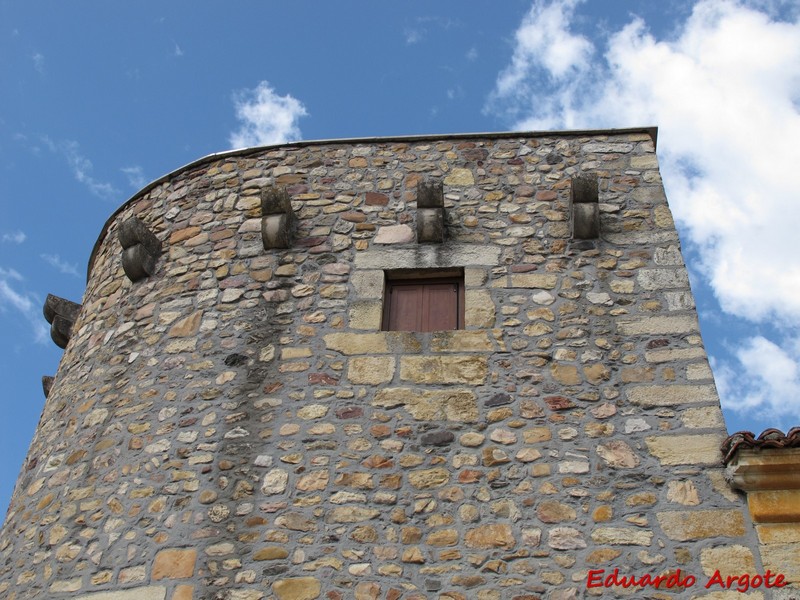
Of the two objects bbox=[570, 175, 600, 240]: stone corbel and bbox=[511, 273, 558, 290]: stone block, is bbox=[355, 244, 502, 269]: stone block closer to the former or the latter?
bbox=[511, 273, 558, 290]: stone block

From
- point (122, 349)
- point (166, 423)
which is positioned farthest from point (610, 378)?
point (122, 349)

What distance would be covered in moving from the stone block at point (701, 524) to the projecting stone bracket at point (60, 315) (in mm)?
4963

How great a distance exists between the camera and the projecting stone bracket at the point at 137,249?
6.18 meters

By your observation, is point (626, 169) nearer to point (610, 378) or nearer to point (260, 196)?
point (610, 378)

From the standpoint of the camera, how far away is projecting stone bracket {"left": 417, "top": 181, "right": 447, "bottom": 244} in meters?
5.78

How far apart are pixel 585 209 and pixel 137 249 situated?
3145 millimetres

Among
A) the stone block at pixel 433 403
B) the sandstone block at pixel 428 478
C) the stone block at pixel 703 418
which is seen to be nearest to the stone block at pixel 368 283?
the stone block at pixel 433 403

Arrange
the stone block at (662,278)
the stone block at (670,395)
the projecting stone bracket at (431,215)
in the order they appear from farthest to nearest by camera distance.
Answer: the projecting stone bracket at (431,215) → the stone block at (662,278) → the stone block at (670,395)

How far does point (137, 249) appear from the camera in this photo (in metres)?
6.18

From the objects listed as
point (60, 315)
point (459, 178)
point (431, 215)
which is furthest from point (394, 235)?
point (60, 315)

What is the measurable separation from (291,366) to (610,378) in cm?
190

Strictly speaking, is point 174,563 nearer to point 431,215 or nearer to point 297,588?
point 297,588

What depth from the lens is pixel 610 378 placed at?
499cm

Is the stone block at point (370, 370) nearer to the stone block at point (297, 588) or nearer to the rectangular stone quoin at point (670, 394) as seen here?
the stone block at point (297, 588)
